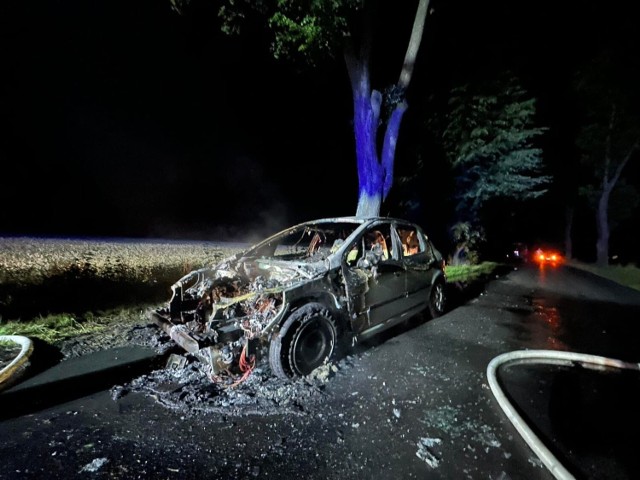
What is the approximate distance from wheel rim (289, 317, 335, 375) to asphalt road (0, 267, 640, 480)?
289 mm

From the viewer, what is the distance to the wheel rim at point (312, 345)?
3.64m

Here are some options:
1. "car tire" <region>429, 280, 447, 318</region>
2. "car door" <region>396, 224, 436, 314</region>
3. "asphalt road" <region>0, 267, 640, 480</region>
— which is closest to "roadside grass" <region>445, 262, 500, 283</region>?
"car tire" <region>429, 280, 447, 318</region>

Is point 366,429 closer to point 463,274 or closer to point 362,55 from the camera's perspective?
point 362,55

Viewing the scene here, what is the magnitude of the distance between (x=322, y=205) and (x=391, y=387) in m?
16.7

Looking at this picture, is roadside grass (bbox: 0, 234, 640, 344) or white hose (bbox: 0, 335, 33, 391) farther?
roadside grass (bbox: 0, 234, 640, 344)

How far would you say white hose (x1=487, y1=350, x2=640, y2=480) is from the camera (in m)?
2.37

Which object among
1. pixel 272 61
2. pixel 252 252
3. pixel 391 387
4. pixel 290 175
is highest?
pixel 272 61

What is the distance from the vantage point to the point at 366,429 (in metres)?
2.90

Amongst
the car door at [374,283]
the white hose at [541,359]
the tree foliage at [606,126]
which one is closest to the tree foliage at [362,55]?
the car door at [374,283]

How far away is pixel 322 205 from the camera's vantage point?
20.0 m

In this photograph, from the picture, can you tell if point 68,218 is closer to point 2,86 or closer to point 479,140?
point 2,86

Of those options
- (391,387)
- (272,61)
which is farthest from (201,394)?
(272,61)

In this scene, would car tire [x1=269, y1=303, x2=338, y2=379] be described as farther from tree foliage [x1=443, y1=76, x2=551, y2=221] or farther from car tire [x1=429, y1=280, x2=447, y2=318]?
tree foliage [x1=443, y1=76, x2=551, y2=221]

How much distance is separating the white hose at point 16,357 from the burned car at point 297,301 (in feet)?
4.36
